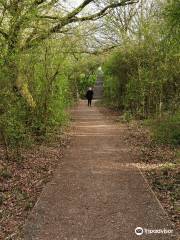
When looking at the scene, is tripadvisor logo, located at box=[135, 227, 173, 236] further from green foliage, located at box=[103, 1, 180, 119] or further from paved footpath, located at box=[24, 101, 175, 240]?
green foliage, located at box=[103, 1, 180, 119]

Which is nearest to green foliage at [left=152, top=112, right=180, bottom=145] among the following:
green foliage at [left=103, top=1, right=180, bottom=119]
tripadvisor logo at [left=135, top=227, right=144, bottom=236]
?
green foliage at [left=103, top=1, right=180, bottom=119]

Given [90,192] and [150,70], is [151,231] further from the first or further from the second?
[150,70]

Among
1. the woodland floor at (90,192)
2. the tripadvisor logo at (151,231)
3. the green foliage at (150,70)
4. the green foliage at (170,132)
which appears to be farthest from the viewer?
the green foliage at (150,70)

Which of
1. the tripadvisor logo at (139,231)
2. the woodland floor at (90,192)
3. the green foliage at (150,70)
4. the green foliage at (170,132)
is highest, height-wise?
the green foliage at (150,70)

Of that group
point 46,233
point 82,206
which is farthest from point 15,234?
point 82,206

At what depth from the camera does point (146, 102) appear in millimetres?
24312

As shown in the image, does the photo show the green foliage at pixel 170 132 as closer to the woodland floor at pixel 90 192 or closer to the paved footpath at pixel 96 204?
the woodland floor at pixel 90 192

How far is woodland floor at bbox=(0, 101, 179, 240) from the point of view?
7344mm

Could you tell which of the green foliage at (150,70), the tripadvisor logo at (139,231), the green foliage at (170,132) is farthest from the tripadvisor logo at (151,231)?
the green foliage at (150,70)

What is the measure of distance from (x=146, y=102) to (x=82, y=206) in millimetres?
16241

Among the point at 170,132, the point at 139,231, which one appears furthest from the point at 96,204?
the point at 170,132

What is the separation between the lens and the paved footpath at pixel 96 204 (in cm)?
715

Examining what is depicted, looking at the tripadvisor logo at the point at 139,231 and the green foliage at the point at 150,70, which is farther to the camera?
the green foliage at the point at 150,70

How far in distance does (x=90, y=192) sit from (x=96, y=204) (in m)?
0.94
